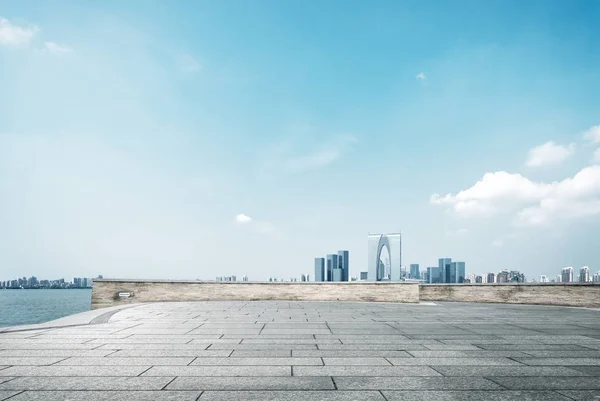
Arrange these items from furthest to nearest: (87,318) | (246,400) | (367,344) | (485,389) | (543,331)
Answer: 1. (87,318)
2. (543,331)
3. (367,344)
4. (485,389)
5. (246,400)

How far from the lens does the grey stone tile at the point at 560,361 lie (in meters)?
6.52

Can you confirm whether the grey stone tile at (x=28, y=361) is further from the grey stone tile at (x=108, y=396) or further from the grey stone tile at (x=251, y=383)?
the grey stone tile at (x=251, y=383)

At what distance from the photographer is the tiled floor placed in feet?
16.3

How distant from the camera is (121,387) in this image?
514cm

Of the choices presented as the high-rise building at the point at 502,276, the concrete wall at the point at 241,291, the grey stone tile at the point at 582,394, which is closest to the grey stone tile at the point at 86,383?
the grey stone tile at the point at 582,394

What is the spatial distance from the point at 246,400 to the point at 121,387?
1.74 meters

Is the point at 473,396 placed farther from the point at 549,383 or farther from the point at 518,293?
the point at 518,293

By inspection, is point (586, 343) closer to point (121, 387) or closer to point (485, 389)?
point (485, 389)

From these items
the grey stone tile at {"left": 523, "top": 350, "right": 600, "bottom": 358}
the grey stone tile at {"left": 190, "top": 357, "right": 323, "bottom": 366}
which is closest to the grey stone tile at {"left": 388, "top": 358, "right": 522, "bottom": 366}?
the grey stone tile at {"left": 523, "top": 350, "right": 600, "bottom": 358}

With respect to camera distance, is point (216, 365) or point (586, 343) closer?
point (216, 365)

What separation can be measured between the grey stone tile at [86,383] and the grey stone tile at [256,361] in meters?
1.08

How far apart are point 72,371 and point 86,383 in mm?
846

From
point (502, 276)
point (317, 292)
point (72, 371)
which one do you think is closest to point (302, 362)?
point (72, 371)

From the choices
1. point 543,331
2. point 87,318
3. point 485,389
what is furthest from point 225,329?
point 543,331
